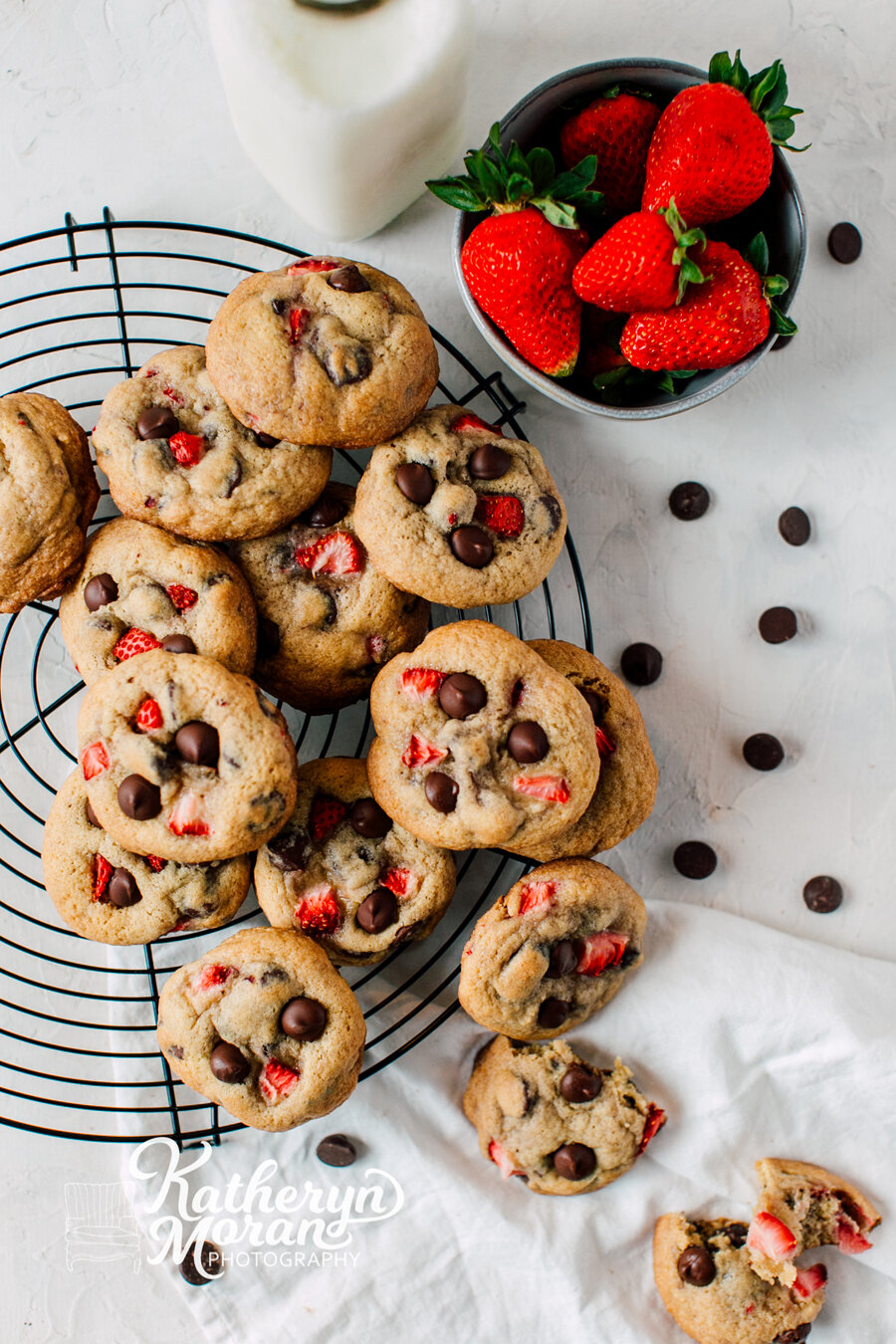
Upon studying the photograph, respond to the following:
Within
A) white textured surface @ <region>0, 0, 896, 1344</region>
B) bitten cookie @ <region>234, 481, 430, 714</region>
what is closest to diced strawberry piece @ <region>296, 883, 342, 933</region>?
bitten cookie @ <region>234, 481, 430, 714</region>

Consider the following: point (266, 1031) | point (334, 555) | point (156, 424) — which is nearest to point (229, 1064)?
point (266, 1031)

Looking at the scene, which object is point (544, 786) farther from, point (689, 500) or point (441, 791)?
point (689, 500)

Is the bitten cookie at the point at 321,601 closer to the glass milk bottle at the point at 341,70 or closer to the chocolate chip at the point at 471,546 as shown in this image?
the chocolate chip at the point at 471,546

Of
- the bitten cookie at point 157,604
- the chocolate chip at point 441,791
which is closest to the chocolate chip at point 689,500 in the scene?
the chocolate chip at point 441,791

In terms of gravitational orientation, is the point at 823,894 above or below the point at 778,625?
below

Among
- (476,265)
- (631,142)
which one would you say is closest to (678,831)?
(476,265)
